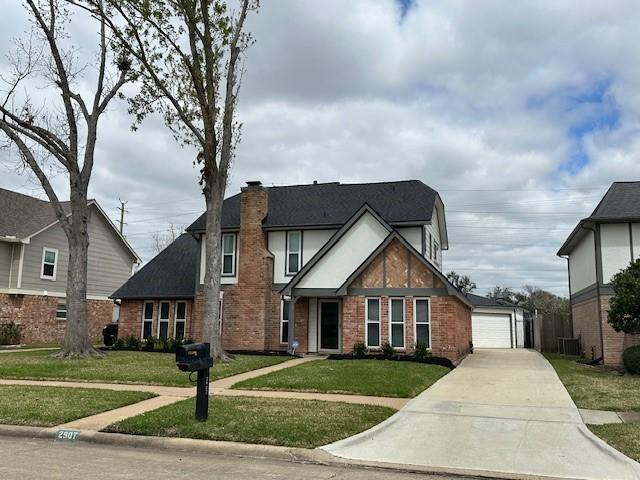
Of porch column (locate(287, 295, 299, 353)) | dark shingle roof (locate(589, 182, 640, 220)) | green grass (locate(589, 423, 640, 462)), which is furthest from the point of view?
porch column (locate(287, 295, 299, 353))

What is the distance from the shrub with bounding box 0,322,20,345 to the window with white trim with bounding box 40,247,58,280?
10.9 ft

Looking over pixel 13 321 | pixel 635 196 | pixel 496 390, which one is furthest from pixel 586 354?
pixel 13 321

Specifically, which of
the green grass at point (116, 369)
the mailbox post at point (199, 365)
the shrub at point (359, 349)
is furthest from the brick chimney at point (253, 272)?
the mailbox post at point (199, 365)

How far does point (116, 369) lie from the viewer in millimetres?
15766

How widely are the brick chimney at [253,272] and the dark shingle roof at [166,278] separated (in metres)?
3.00

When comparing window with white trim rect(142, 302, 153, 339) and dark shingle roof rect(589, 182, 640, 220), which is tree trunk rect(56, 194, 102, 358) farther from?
dark shingle roof rect(589, 182, 640, 220)

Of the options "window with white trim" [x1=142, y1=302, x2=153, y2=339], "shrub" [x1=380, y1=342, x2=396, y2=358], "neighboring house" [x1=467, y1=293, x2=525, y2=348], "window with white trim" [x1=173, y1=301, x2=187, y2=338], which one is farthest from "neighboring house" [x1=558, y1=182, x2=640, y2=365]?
"window with white trim" [x1=142, y1=302, x2=153, y2=339]

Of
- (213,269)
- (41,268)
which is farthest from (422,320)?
(41,268)

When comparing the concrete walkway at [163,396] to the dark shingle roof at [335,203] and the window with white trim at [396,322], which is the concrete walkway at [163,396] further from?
the dark shingle roof at [335,203]

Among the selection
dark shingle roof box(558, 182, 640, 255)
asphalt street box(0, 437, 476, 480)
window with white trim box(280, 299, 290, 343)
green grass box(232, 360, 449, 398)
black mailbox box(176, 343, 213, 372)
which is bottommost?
asphalt street box(0, 437, 476, 480)

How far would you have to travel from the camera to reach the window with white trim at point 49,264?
29453mm

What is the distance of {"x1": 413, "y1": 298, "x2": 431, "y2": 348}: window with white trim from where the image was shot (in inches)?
773

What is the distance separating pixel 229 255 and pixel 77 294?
6944 millimetres

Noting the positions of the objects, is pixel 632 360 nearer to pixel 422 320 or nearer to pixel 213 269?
pixel 422 320
